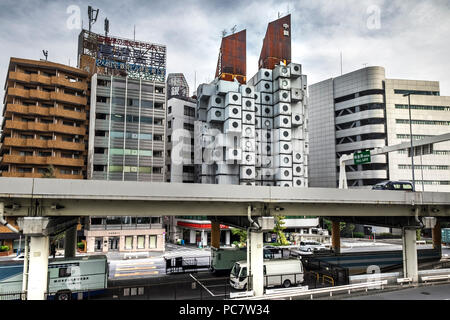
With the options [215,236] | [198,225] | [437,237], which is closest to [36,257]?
[215,236]

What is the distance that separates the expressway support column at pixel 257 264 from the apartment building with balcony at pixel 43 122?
44912 mm

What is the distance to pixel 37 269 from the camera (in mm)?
19328

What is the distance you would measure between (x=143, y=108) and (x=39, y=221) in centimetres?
4444

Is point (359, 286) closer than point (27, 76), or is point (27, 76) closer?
point (359, 286)

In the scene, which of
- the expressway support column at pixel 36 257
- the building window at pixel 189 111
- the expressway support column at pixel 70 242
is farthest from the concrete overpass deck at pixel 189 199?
the building window at pixel 189 111

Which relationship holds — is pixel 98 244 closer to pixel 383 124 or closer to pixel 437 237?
pixel 437 237

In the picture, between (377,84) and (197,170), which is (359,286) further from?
(377,84)

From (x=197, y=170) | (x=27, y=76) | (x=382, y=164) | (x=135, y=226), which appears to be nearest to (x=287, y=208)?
(x=135, y=226)

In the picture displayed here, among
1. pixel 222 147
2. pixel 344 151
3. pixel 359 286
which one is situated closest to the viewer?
pixel 359 286

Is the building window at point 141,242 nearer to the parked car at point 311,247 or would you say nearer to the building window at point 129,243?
the building window at point 129,243

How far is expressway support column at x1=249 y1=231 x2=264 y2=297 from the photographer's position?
23328 mm

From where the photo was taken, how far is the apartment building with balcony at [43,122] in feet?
185

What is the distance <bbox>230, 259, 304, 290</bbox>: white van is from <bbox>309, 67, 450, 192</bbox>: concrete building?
61441mm

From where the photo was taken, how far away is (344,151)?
88.1 metres
